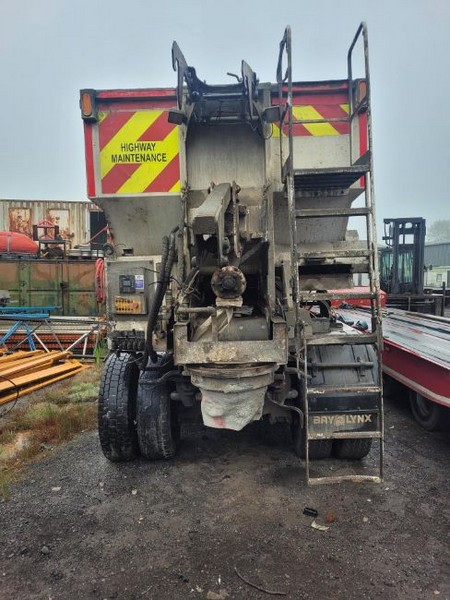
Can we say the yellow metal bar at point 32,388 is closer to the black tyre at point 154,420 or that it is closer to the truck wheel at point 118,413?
the truck wheel at point 118,413

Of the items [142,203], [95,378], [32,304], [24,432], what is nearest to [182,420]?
[24,432]

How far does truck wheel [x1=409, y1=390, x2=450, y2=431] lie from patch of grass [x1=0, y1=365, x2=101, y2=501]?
3.37 metres

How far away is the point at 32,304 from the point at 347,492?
26.0 feet

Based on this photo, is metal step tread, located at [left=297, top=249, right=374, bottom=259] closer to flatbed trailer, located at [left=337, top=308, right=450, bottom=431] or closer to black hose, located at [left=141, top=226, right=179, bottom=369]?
black hose, located at [left=141, top=226, right=179, bottom=369]

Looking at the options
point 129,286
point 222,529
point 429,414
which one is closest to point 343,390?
point 222,529

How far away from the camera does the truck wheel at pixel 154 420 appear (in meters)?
3.20

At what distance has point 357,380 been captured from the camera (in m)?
2.88

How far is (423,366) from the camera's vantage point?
3471 mm

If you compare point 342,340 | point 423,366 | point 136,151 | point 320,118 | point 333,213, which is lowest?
point 423,366

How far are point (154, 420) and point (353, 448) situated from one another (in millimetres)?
1585

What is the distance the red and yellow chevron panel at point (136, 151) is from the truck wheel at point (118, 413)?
1415mm

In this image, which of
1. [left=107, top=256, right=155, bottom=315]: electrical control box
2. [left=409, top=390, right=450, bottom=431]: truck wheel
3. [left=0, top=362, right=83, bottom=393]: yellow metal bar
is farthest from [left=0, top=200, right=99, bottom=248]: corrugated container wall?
[left=409, top=390, right=450, bottom=431]: truck wheel

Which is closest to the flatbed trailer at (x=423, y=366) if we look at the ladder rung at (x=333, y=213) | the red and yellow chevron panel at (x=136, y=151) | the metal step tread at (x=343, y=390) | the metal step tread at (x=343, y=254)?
the metal step tread at (x=343, y=390)

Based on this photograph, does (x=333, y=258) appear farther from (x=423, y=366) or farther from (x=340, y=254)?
(x=423, y=366)
